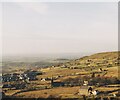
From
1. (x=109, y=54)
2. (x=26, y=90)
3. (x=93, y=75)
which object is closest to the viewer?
(x=26, y=90)

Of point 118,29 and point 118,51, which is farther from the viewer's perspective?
point 118,51

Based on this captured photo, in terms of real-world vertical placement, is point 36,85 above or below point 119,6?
below

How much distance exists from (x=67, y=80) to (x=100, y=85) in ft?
12.7

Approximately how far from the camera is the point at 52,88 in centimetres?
1939

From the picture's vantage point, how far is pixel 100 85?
784 inches

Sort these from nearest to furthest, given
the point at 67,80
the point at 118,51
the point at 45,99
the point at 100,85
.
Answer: the point at 45,99 → the point at 100,85 → the point at 67,80 → the point at 118,51

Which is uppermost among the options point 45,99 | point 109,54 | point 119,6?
point 119,6

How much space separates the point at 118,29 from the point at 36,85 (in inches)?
387

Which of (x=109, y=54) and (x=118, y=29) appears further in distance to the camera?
(x=109, y=54)

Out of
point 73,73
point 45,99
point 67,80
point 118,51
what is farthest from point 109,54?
point 45,99

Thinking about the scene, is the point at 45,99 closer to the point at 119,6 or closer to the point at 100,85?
the point at 100,85

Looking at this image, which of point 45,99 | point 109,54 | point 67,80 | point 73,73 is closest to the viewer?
point 45,99

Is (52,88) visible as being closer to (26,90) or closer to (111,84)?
(26,90)

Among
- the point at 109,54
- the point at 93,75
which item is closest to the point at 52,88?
the point at 93,75
